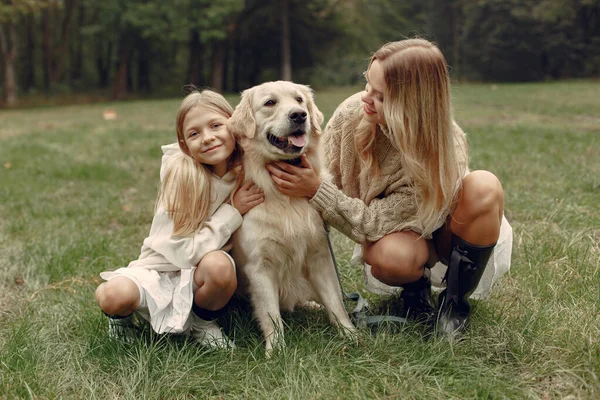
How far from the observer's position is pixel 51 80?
28.6 metres

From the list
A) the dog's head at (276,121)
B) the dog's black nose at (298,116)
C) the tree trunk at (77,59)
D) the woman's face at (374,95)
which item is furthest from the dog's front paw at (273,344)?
the tree trunk at (77,59)

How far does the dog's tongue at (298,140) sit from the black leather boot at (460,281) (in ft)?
2.60

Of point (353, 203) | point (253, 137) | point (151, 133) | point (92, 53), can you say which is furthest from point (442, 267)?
point (92, 53)

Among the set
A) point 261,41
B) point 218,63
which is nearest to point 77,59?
point 218,63

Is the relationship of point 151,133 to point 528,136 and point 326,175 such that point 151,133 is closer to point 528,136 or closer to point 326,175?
point 528,136

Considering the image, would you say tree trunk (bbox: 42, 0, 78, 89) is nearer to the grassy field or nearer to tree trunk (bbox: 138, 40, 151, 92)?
tree trunk (bbox: 138, 40, 151, 92)

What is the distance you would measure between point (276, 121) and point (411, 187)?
67 centimetres

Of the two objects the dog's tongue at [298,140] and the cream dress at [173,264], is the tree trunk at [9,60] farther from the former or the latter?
the dog's tongue at [298,140]

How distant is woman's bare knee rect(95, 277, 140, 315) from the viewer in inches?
93.1

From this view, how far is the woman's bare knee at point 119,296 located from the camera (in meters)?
2.37

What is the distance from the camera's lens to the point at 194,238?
100 inches

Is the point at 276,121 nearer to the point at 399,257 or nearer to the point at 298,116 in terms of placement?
the point at 298,116

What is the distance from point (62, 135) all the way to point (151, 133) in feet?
5.20

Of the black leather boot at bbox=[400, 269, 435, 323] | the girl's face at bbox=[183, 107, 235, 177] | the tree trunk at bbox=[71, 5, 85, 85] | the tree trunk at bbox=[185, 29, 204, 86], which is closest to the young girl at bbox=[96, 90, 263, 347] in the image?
the girl's face at bbox=[183, 107, 235, 177]
